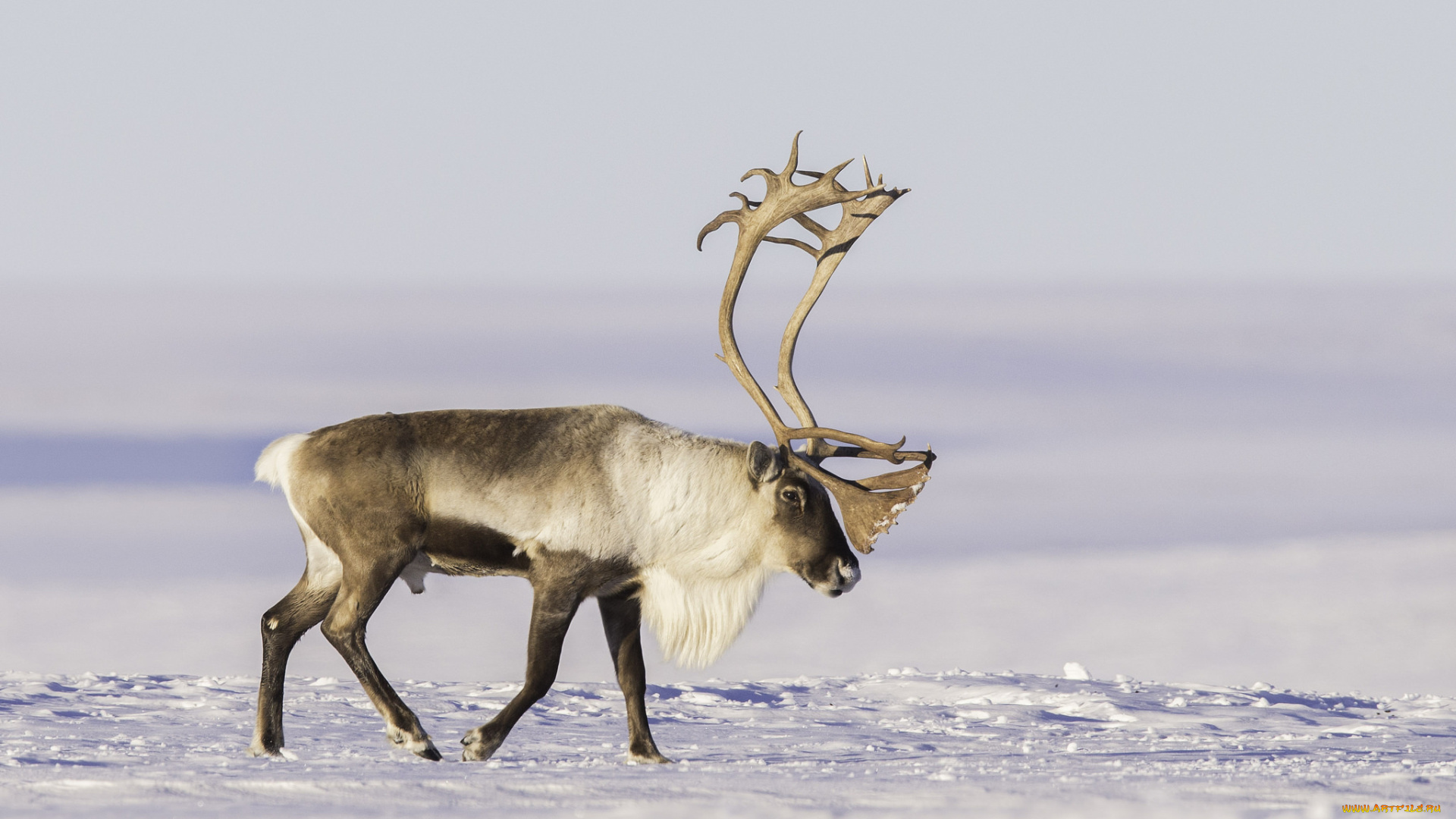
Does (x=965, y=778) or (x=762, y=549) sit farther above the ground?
(x=762, y=549)

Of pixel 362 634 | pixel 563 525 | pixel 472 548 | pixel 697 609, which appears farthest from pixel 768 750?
pixel 362 634

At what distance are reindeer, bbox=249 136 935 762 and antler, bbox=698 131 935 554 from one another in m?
0.02

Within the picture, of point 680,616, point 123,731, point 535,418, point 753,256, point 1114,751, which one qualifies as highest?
point 753,256

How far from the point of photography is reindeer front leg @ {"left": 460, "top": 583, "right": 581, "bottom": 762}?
330 inches

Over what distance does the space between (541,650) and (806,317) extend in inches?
111

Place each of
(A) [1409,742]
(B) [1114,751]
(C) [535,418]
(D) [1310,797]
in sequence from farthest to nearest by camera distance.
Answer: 1. (A) [1409,742]
2. (B) [1114,751]
3. (C) [535,418]
4. (D) [1310,797]

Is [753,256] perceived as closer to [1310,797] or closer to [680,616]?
[680,616]

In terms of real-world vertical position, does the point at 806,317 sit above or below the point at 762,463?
above

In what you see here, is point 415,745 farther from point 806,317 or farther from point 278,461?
point 806,317

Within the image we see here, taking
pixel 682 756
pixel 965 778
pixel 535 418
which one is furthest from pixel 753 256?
pixel 965 778

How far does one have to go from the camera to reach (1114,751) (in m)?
9.45

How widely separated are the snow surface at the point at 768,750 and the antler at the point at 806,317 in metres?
1.52

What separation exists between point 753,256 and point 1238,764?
4248 millimetres

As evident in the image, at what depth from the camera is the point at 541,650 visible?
8398 mm
